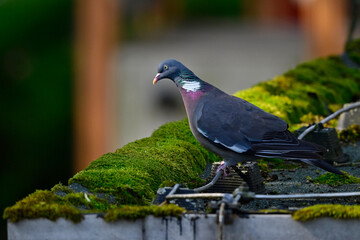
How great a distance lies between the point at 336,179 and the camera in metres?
6.77

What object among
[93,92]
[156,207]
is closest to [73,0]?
[93,92]

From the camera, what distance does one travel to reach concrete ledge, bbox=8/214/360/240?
4.80 m

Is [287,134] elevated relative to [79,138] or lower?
elevated

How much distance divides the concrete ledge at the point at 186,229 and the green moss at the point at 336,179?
195 centimetres

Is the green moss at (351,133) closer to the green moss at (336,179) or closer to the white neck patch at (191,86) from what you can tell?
the green moss at (336,179)

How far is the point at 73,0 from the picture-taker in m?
20.2

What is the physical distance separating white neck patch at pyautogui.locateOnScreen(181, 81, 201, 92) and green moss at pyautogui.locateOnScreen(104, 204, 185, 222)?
1738 mm

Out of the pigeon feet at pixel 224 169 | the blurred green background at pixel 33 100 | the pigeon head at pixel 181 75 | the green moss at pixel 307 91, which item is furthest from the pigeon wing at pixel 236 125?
the blurred green background at pixel 33 100

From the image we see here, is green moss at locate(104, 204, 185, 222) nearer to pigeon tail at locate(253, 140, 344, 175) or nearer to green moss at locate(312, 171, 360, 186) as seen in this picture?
pigeon tail at locate(253, 140, 344, 175)

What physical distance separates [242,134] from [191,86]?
693 millimetres

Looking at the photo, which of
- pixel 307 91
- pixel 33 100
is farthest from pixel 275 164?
pixel 33 100

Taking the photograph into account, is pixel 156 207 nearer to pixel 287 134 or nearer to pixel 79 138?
pixel 287 134

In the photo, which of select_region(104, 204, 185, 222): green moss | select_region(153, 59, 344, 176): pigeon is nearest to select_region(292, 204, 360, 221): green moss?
select_region(104, 204, 185, 222): green moss

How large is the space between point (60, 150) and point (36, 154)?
59cm
